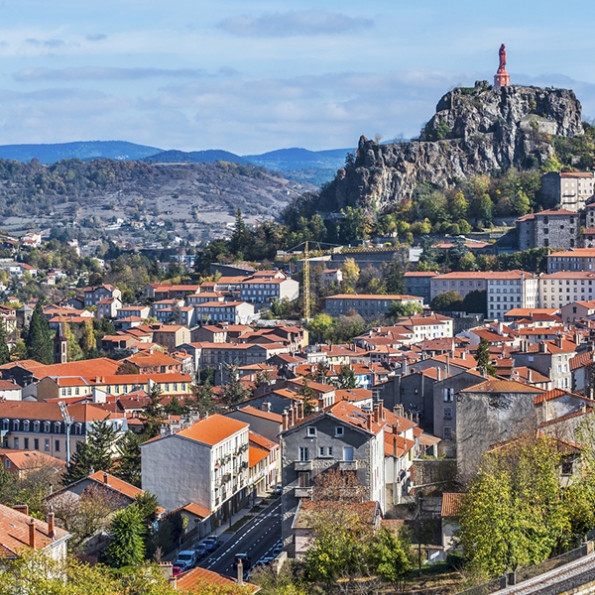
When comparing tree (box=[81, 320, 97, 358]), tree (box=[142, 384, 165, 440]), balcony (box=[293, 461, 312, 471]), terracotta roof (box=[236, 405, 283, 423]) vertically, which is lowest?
tree (box=[81, 320, 97, 358])

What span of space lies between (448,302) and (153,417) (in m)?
40.4

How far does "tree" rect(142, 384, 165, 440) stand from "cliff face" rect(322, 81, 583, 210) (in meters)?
55.1

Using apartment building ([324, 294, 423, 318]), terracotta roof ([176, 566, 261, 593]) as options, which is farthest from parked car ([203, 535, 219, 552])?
apartment building ([324, 294, 423, 318])

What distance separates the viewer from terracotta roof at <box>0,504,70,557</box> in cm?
2753

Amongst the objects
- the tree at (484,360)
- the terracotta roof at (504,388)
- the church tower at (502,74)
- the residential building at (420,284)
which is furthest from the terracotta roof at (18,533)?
the church tower at (502,74)

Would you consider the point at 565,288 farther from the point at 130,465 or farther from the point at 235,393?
the point at 130,465

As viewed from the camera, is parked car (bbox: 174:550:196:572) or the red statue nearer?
parked car (bbox: 174:550:196:572)

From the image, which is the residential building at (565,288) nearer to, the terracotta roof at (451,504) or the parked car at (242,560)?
the parked car at (242,560)

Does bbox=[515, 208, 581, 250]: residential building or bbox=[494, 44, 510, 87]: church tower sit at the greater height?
bbox=[494, 44, 510, 87]: church tower

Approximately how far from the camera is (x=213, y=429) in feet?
139

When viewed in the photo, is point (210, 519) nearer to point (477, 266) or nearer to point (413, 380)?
point (413, 380)

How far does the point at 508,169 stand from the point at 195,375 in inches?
1676

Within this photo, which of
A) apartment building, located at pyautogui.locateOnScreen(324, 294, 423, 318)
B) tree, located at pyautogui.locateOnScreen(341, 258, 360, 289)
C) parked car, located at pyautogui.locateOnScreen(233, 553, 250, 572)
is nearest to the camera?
parked car, located at pyautogui.locateOnScreen(233, 553, 250, 572)

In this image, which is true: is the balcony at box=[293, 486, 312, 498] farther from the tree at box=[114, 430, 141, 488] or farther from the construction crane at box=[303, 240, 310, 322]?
the construction crane at box=[303, 240, 310, 322]
